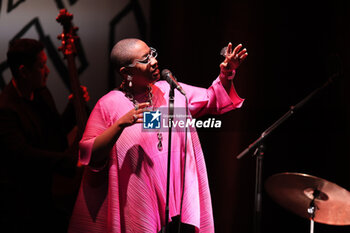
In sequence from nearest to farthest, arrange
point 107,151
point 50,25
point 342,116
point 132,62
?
point 107,151, point 132,62, point 50,25, point 342,116

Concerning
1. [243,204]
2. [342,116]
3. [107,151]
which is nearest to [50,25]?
[107,151]

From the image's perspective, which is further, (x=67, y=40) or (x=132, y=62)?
(x=67, y=40)

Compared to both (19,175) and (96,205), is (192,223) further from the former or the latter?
(19,175)

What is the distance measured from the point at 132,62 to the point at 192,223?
74 cm

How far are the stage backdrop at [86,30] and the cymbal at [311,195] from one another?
1.18 m

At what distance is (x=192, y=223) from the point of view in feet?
6.22
